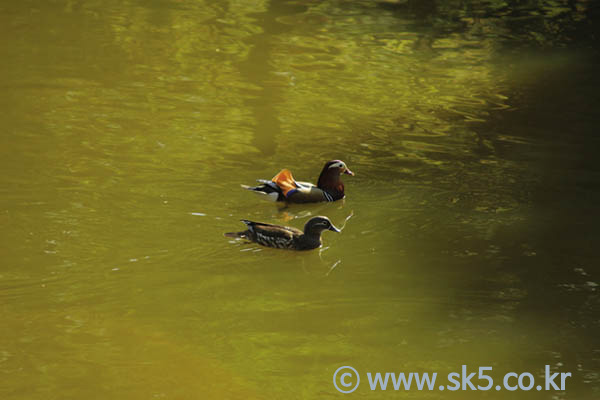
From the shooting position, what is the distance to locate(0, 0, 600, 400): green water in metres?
6.41

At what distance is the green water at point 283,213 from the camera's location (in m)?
6.41

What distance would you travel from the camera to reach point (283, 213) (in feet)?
31.4

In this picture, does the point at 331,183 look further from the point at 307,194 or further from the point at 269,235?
the point at 269,235

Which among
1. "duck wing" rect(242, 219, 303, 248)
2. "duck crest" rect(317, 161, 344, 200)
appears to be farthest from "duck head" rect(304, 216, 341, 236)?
"duck crest" rect(317, 161, 344, 200)

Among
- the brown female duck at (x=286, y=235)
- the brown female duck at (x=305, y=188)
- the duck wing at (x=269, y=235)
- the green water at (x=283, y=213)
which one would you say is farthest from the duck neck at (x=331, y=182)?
the duck wing at (x=269, y=235)

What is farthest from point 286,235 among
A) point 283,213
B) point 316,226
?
point 283,213

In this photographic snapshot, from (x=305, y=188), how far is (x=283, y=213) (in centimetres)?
38

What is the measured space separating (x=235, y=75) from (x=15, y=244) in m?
7.33

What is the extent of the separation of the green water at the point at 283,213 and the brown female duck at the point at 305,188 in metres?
0.16

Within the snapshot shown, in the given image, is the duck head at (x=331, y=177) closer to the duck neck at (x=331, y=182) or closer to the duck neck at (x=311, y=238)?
the duck neck at (x=331, y=182)

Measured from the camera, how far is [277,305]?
7.12m

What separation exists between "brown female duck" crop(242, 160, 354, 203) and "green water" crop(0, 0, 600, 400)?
0.16 metres

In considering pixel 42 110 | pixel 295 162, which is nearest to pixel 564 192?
pixel 295 162

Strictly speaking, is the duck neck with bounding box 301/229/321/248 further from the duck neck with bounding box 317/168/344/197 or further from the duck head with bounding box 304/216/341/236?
the duck neck with bounding box 317/168/344/197
